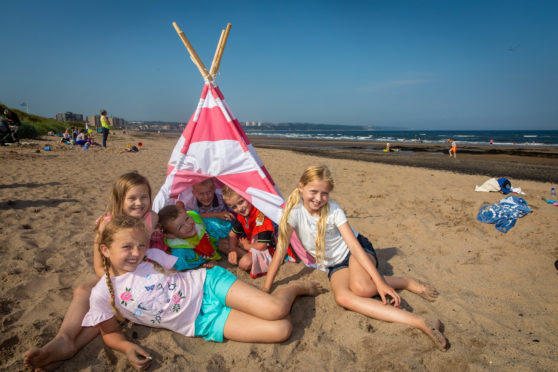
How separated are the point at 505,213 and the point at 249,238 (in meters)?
4.10

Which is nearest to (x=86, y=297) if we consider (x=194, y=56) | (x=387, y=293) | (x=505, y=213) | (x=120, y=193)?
(x=120, y=193)

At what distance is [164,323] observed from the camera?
221 centimetres

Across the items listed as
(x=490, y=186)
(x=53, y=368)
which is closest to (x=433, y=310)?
(x=53, y=368)

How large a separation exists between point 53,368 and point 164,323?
72 cm

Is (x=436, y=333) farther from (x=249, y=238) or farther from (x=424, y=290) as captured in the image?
(x=249, y=238)

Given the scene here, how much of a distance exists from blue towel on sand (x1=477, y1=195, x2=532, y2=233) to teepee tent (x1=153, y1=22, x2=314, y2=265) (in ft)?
12.2

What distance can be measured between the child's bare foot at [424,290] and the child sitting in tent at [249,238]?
1.48 meters

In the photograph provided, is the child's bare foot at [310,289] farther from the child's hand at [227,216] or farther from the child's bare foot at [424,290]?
the child's hand at [227,216]

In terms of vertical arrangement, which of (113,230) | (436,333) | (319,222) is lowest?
(436,333)

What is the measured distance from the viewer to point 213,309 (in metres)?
2.29

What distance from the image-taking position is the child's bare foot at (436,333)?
2100mm

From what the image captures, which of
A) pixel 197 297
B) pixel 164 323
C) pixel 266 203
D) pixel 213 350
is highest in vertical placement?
pixel 266 203

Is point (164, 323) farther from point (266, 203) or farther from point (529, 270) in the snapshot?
point (529, 270)

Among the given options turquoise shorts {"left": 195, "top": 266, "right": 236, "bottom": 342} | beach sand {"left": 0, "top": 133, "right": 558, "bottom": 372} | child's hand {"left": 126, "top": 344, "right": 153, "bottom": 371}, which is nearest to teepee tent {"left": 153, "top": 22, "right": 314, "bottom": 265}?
beach sand {"left": 0, "top": 133, "right": 558, "bottom": 372}
